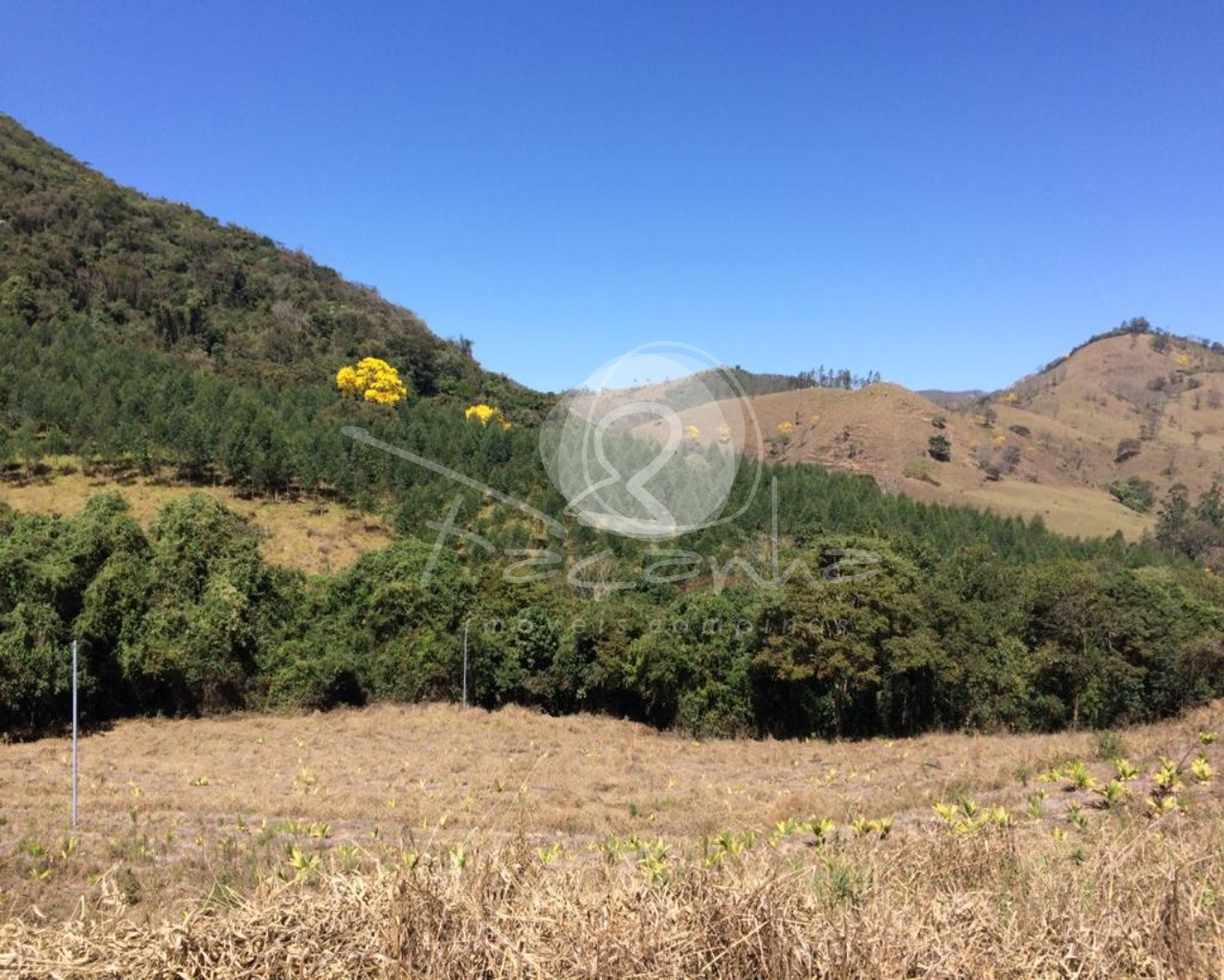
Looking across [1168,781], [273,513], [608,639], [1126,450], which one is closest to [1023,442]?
[1126,450]

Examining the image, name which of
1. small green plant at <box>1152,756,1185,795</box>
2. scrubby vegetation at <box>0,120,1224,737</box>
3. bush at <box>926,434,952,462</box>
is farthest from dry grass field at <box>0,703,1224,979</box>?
bush at <box>926,434,952,462</box>

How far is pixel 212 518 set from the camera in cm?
2283

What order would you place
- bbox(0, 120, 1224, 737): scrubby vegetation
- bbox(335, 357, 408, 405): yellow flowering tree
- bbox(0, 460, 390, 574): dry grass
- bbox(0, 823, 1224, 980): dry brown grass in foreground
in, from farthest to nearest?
bbox(335, 357, 408, 405): yellow flowering tree, bbox(0, 460, 390, 574): dry grass, bbox(0, 120, 1224, 737): scrubby vegetation, bbox(0, 823, 1224, 980): dry brown grass in foreground

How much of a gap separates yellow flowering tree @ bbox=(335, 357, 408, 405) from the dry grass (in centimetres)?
2028

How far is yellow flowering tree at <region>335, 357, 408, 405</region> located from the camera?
56812mm

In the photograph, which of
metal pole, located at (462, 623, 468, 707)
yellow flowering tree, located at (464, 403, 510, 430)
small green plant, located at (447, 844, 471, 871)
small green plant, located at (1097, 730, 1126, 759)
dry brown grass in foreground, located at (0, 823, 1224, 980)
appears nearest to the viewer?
dry brown grass in foreground, located at (0, 823, 1224, 980)

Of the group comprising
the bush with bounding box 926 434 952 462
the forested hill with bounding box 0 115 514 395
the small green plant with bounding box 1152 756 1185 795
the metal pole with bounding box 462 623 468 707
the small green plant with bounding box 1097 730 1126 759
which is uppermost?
the forested hill with bounding box 0 115 514 395

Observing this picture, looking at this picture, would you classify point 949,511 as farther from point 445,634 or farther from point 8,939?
point 8,939

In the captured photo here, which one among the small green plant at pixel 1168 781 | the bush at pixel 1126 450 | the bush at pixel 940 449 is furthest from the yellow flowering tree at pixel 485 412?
the bush at pixel 1126 450

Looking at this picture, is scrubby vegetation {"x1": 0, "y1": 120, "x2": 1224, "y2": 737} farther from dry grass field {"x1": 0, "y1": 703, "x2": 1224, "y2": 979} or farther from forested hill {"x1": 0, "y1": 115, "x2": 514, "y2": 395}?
forested hill {"x1": 0, "y1": 115, "x2": 514, "y2": 395}

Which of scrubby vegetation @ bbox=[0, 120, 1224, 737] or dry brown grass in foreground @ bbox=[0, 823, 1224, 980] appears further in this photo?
scrubby vegetation @ bbox=[0, 120, 1224, 737]

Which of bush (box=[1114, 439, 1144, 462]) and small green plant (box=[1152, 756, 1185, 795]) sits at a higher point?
bush (box=[1114, 439, 1144, 462])

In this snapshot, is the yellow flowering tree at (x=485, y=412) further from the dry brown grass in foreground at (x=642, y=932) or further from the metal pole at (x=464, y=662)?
the dry brown grass in foreground at (x=642, y=932)

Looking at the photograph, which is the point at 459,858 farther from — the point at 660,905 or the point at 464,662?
the point at 464,662
